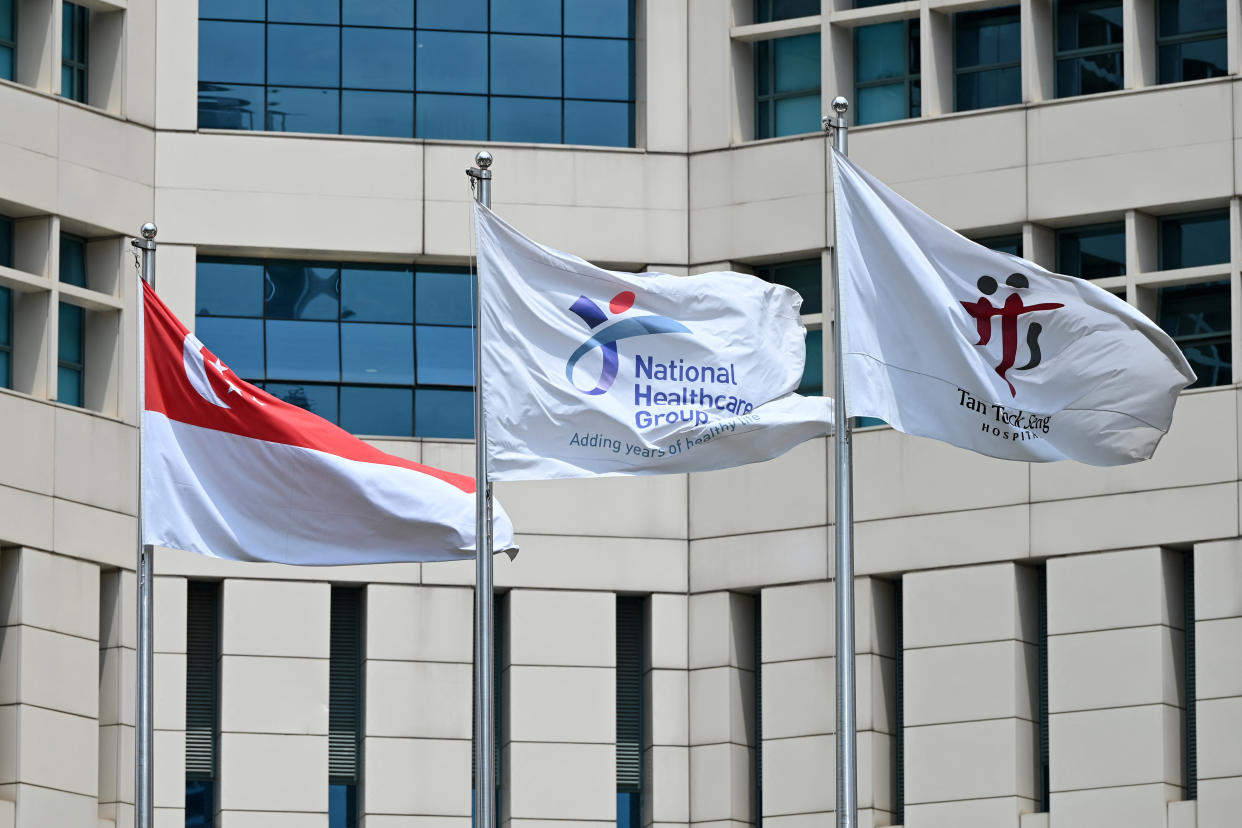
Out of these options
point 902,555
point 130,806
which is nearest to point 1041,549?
point 902,555

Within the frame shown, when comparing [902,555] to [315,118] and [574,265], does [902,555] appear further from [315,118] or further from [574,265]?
[574,265]

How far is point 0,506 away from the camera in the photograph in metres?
39.4

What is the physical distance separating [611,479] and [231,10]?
8.54 metres

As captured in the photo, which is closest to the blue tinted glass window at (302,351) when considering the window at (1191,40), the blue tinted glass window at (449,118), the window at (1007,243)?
the blue tinted glass window at (449,118)

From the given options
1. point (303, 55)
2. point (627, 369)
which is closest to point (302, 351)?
point (303, 55)

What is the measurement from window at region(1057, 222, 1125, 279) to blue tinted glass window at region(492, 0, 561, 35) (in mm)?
8035

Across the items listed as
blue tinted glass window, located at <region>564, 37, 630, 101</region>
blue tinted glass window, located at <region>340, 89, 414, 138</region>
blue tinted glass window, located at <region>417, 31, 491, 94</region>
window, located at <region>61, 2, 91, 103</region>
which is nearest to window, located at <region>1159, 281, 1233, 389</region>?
blue tinted glass window, located at <region>564, 37, 630, 101</region>

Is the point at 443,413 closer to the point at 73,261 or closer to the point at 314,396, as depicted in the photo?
the point at 314,396

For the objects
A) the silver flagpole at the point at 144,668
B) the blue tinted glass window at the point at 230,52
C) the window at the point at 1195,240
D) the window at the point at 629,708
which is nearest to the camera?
the silver flagpole at the point at 144,668

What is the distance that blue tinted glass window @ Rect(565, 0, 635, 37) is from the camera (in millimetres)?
44094

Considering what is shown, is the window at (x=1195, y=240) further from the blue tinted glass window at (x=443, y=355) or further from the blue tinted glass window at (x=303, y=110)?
the blue tinted glass window at (x=303, y=110)

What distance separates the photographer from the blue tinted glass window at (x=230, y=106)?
141ft

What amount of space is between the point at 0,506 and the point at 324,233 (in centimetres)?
627

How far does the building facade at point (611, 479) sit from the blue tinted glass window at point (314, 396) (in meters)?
0.04
